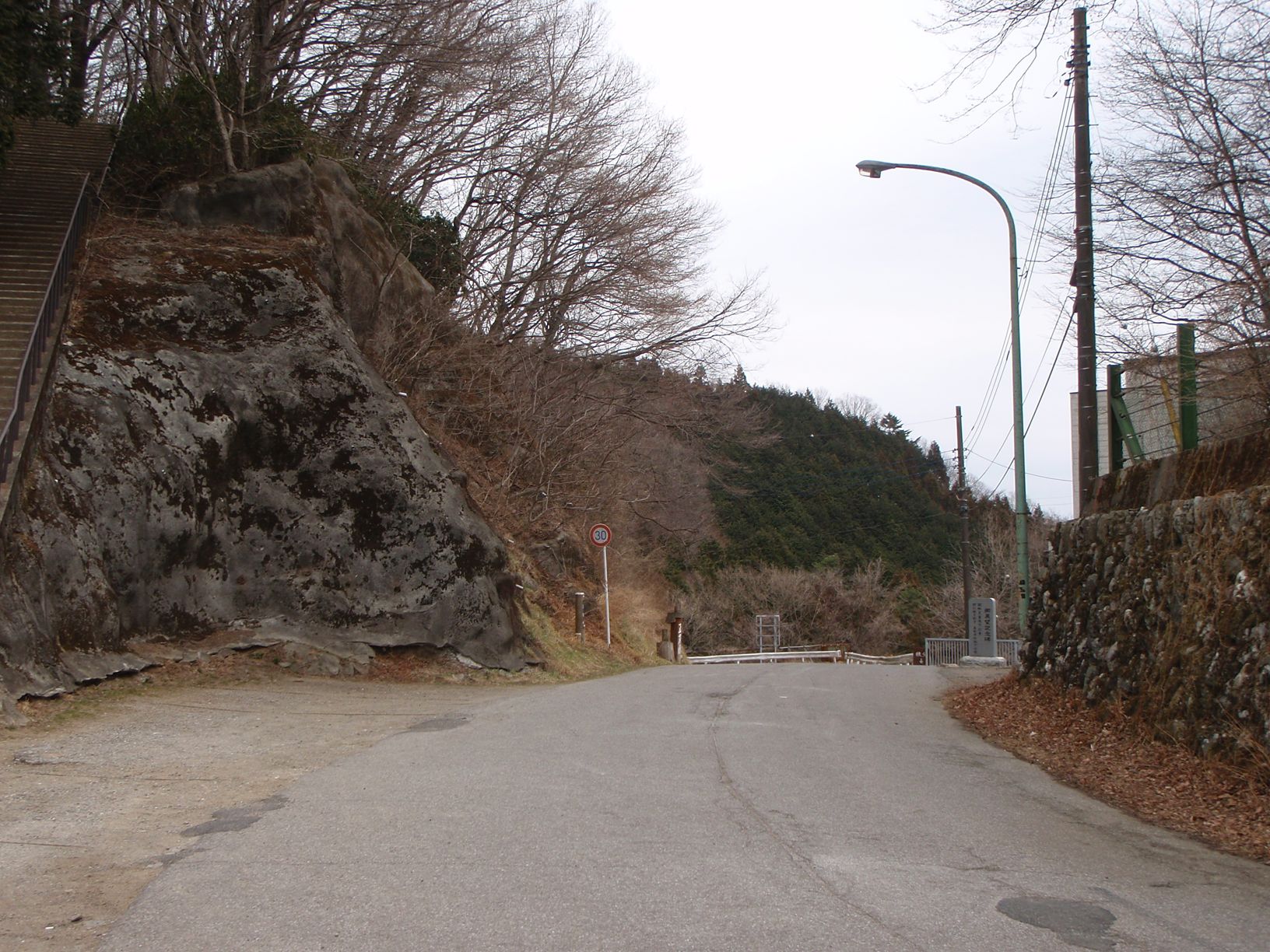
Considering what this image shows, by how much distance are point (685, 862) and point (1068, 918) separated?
7.05 ft

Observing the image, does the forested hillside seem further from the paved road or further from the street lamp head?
the paved road

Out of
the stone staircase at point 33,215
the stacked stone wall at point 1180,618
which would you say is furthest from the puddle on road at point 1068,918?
the stone staircase at point 33,215

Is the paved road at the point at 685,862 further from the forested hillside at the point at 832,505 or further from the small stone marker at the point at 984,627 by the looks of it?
the forested hillside at the point at 832,505

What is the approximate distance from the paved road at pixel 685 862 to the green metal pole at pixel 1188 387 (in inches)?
183

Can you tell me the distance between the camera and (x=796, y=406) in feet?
237

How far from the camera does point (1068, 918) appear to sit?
564cm

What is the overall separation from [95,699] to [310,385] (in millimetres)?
6742

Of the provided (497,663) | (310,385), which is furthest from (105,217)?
(497,663)

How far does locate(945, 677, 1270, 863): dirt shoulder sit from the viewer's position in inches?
314

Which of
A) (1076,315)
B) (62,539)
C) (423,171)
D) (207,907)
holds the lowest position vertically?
(207,907)

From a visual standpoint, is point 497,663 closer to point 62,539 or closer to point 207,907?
point 62,539

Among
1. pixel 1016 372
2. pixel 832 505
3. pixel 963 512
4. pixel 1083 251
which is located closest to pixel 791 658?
pixel 963 512

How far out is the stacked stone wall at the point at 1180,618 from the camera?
9.03 meters

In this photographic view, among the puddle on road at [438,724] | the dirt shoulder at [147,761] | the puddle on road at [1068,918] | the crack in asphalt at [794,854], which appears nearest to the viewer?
the puddle on road at [1068,918]
